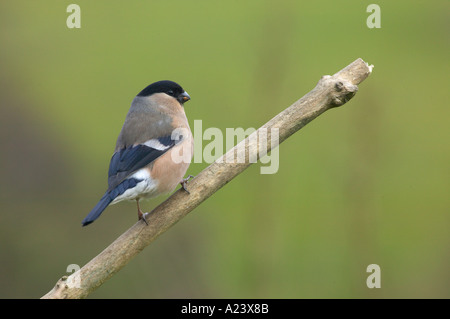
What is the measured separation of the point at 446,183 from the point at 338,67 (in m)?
1.29

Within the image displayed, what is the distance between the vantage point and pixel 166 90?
254cm

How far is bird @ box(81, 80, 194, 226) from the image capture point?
7.14 feet

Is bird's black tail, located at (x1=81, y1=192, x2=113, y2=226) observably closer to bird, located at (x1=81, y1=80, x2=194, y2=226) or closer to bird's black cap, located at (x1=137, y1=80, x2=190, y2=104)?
bird, located at (x1=81, y1=80, x2=194, y2=226)

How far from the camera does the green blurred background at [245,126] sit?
334 cm

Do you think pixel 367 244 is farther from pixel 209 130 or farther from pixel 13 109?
pixel 13 109

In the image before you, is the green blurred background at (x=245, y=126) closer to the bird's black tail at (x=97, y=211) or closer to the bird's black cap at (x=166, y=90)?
the bird's black cap at (x=166, y=90)

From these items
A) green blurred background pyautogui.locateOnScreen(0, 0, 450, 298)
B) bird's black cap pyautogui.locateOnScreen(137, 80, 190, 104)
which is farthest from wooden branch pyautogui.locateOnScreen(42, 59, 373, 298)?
green blurred background pyautogui.locateOnScreen(0, 0, 450, 298)

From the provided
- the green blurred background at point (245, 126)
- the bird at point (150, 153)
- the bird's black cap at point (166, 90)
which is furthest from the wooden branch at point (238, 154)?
the green blurred background at point (245, 126)

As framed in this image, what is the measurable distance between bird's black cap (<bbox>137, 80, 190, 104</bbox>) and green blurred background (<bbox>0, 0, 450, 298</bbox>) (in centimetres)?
87

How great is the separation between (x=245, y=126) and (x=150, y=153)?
1732mm

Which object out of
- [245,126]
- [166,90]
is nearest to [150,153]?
[166,90]

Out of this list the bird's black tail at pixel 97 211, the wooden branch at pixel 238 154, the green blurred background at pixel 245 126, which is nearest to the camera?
the bird's black tail at pixel 97 211

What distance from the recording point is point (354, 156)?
11.1 ft

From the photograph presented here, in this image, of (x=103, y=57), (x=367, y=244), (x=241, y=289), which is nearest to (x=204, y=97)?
(x=103, y=57)
